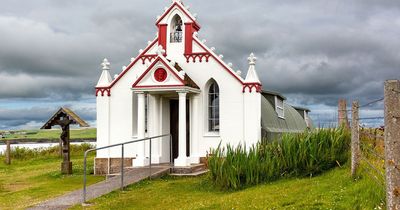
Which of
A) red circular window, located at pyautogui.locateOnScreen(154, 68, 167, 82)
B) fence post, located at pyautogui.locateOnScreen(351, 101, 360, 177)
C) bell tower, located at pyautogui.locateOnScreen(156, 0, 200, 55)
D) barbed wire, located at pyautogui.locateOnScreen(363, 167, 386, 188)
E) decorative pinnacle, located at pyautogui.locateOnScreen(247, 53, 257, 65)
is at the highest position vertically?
bell tower, located at pyautogui.locateOnScreen(156, 0, 200, 55)

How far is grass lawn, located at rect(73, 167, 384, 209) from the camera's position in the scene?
952 cm

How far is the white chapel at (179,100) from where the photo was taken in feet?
63.4

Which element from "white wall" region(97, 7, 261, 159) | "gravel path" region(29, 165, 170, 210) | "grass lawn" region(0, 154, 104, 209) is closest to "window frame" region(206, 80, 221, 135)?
"white wall" region(97, 7, 261, 159)

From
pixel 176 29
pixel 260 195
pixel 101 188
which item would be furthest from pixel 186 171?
pixel 260 195

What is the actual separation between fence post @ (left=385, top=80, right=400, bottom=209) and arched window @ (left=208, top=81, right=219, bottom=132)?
518 inches

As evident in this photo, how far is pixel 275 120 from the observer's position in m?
23.4

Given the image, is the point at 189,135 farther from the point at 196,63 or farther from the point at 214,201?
the point at 214,201

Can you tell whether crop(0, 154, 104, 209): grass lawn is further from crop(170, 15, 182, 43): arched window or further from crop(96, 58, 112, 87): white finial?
crop(170, 15, 182, 43): arched window

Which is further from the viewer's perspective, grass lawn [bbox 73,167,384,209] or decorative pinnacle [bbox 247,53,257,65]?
decorative pinnacle [bbox 247,53,257,65]

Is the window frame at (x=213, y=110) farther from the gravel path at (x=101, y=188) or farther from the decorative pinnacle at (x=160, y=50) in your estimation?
the gravel path at (x=101, y=188)

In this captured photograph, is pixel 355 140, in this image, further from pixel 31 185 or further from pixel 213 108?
pixel 31 185

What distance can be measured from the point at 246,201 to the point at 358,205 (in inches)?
115

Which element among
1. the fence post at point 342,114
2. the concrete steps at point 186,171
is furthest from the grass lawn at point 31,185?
the fence post at point 342,114

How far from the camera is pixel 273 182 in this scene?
1375 centimetres
